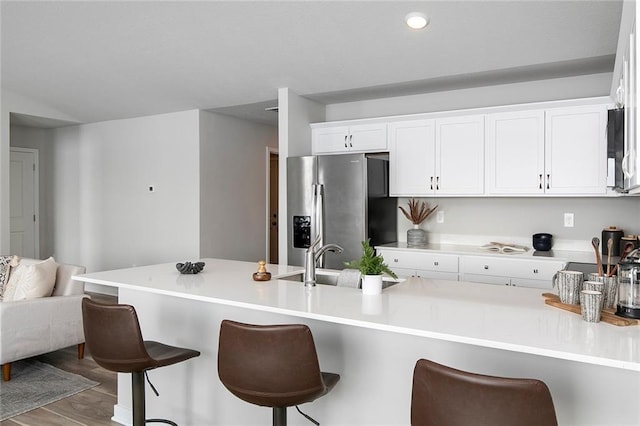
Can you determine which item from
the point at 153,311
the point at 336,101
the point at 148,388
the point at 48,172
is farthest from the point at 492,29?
the point at 48,172

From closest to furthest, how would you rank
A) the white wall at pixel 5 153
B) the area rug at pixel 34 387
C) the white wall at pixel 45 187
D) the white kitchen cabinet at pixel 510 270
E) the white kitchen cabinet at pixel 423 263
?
the area rug at pixel 34 387, the white kitchen cabinet at pixel 510 270, the white kitchen cabinet at pixel 423 263, the white wall at pixel 5 153, the white wall at pixel 45 187

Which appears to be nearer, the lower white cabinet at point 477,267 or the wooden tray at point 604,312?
the wooden tray at point 604,312

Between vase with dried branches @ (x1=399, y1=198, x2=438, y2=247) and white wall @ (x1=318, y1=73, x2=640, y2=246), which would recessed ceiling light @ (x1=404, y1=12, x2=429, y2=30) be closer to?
white wall @ (x1=318, y1=73, x2=640, y2=246)

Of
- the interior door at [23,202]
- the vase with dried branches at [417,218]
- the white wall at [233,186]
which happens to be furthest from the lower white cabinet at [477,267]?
the interior door at [23,202]

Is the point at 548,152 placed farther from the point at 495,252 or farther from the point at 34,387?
the point at 34,387

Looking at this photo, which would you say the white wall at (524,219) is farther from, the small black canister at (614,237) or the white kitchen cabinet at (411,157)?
the white kitchen cabinet at (411,157)

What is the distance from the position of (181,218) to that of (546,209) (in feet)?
13.7

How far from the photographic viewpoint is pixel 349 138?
4.88 meters

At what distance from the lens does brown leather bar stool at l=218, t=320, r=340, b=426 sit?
5.77 feet

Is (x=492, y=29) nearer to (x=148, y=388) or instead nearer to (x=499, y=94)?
(x=499, y=94)

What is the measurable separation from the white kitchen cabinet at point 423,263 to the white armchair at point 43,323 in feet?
8.86

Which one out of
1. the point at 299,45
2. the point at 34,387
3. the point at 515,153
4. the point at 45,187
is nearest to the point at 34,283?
the point at 34,387

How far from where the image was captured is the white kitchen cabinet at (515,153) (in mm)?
3984

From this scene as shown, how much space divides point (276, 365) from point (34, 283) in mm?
2956
